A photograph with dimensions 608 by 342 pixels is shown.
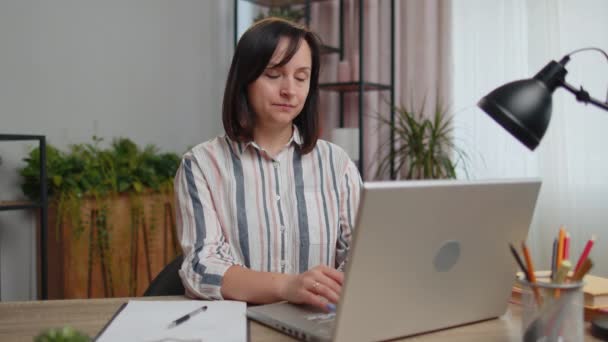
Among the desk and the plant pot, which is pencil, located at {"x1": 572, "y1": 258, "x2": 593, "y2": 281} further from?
the plant pot

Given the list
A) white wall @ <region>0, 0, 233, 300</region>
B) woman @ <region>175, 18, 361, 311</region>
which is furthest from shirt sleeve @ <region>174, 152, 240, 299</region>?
white wall @ <region>0, 0, 233, 300</region>

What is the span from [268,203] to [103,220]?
1.21m

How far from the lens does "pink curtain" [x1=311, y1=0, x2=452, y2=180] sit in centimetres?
290

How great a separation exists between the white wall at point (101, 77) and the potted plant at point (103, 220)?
133 millimetres

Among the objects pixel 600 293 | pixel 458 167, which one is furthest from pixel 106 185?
pixel 600 293

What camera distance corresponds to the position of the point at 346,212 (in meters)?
1.42

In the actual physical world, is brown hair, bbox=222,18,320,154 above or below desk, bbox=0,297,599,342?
above

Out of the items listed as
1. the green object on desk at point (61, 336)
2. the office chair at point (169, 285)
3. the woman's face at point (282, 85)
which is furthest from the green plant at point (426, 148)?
the green object on desk at point (61, 336)

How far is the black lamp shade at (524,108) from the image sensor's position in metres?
0.76

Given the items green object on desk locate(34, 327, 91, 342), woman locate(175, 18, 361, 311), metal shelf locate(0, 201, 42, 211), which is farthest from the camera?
metal shelf locate(0, 201, 42, 211)

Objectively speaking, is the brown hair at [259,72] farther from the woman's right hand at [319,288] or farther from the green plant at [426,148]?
the green plant at [426,148]

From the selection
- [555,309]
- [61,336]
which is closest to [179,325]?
[61,336]

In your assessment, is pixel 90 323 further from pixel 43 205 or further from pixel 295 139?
pixel 43 205

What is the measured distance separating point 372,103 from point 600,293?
7.43ft
